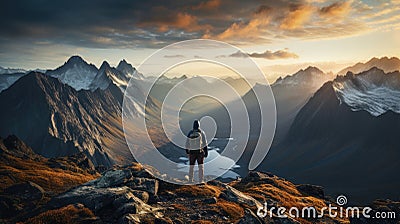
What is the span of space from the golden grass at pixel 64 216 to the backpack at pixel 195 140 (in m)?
11.2

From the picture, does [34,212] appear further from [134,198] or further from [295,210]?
[295,210]

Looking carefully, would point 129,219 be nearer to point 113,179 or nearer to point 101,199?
point 101,199

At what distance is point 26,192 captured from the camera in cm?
3031

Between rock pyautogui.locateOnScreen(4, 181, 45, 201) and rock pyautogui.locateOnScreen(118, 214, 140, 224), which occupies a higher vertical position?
rock pyautogui.locateOnScreen(118, 214, 140, 224)

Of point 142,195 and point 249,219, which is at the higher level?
point 142,195

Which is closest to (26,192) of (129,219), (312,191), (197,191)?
(129,219)

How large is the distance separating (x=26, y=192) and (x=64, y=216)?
11.9m

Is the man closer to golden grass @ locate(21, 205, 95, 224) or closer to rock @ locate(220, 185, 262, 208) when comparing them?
rock @ locate(220, 185, 262, 208)

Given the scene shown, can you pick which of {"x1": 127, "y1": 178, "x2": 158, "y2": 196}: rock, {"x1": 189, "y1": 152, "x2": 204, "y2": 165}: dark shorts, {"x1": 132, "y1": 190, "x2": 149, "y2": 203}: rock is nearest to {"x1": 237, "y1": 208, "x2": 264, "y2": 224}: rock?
{"x1": 132, "y1": 190, "x2": 149, "y2": 203}: rock

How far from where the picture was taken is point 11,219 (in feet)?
77.9

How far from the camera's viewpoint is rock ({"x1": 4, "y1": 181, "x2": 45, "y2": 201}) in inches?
1150

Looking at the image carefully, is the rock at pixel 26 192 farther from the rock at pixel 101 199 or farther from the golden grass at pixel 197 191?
the golden grass at pixel 197 191

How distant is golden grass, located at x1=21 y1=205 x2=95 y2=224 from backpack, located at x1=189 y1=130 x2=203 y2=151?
1119 centimetres

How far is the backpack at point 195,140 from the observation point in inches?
1137
